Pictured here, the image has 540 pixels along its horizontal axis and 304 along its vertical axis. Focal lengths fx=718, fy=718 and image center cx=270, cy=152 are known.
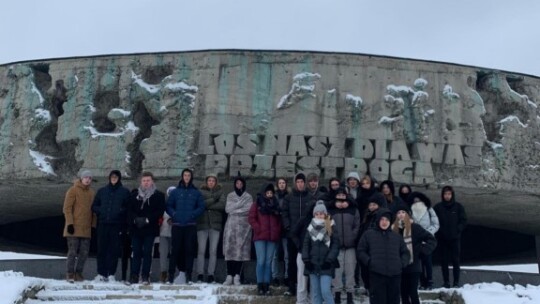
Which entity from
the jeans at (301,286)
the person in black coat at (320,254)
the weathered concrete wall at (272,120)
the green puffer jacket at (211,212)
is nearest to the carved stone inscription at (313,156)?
the weathered concrete wall at (272,120)

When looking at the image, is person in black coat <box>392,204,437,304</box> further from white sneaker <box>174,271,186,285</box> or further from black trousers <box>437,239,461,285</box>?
white sneaker <box>174,271,186,285</box>

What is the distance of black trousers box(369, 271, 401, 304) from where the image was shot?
6934 mm

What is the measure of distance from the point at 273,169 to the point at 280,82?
141 cm

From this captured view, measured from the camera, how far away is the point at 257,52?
11.3 m

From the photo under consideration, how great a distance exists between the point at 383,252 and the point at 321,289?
73cm

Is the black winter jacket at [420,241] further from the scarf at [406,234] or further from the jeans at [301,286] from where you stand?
the jeans at [301,286]

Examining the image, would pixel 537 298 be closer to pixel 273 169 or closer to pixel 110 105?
pixel 273 169

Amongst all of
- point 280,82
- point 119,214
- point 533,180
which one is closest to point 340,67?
point 280,82

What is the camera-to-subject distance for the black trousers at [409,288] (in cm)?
746

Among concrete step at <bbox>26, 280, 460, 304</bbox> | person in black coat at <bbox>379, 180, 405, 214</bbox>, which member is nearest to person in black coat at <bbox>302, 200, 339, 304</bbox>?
concrete step at <bbox>26, 280, 460, 304</bbox>

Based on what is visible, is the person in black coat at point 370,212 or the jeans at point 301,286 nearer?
the jeans at point 301,286

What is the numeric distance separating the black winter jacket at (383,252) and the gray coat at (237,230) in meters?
1.93

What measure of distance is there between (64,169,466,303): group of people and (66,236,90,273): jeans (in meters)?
0.01

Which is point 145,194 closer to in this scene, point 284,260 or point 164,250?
point 164,250
